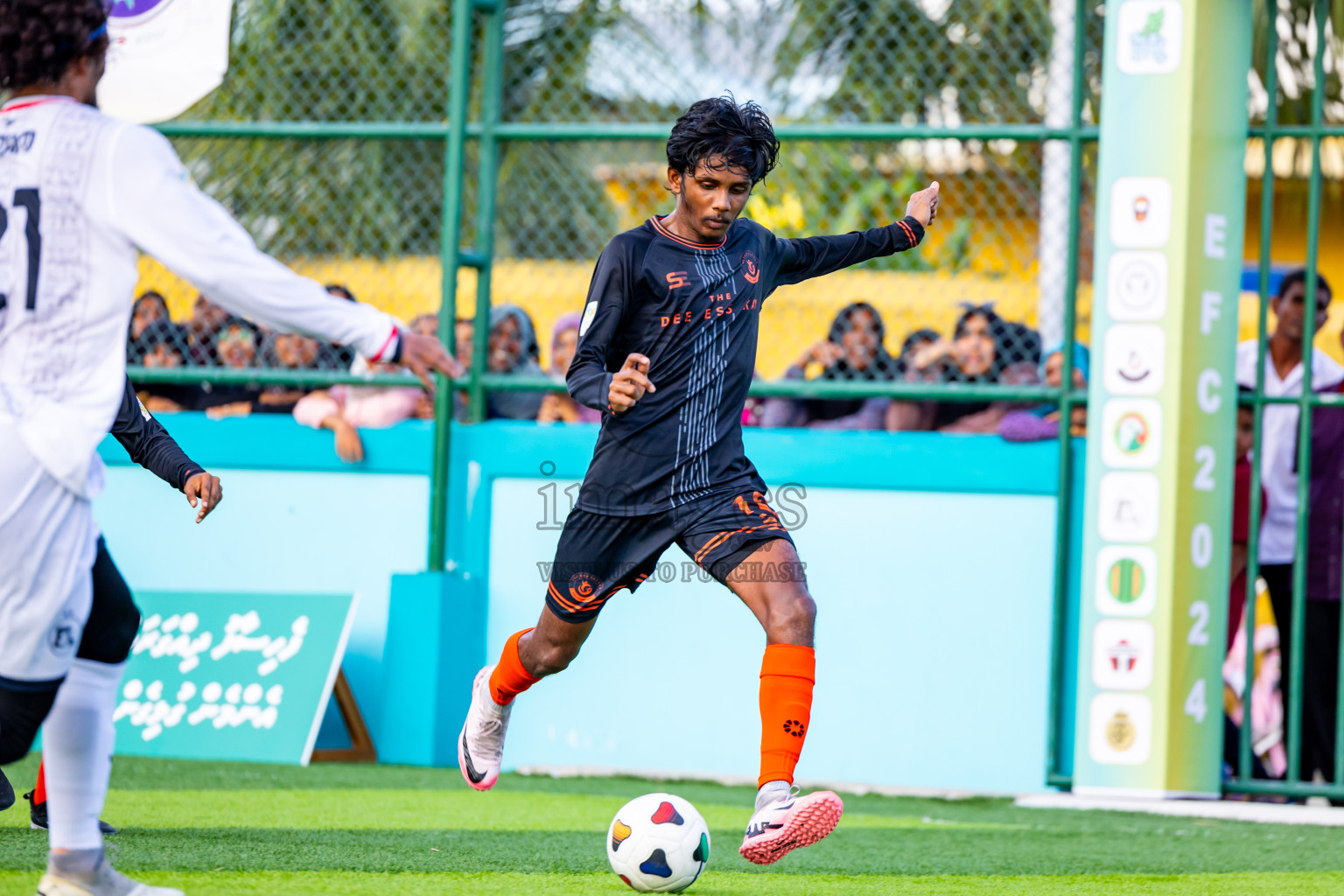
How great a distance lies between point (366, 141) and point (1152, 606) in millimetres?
5134

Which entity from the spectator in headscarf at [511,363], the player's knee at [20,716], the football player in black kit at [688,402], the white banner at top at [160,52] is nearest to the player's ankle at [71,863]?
the player's knee at [20,716]

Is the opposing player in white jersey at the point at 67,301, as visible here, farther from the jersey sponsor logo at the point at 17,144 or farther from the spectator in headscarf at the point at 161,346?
the spectator in headscarf at the point at 161,346

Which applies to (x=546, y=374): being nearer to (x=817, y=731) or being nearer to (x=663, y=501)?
(x=817, y=731)

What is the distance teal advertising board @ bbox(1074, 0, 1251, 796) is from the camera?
244 inches

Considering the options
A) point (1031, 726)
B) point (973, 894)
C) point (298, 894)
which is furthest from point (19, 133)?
point (1031, 726)

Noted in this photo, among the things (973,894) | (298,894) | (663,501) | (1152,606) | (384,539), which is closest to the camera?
(298,894)

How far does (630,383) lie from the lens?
3.53 m

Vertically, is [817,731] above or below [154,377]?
below

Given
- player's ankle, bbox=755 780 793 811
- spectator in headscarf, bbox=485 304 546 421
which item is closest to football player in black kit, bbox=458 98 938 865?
player's ankle, bbox=755 780 793 811

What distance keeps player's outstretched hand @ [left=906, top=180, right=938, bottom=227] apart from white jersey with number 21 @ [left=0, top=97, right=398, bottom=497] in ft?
7.25

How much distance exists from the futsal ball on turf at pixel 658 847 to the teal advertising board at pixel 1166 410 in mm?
3139

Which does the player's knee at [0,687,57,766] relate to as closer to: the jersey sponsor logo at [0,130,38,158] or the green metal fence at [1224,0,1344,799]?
the jersey sponsor logo at [0,130,38,158]

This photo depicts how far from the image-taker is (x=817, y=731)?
22.3 ft

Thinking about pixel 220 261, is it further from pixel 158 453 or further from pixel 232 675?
pixel 232 675
